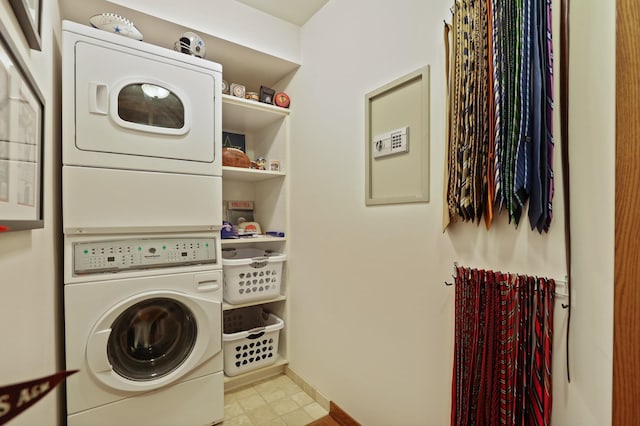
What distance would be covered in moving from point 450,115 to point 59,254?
74.7 inches

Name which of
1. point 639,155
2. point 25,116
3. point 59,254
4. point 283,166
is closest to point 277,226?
point 283,166

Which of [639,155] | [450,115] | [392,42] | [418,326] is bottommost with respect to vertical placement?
[418,326]

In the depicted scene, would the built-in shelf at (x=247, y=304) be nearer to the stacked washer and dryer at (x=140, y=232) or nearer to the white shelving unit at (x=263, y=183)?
the white shelving unit at (x=263, y=183)

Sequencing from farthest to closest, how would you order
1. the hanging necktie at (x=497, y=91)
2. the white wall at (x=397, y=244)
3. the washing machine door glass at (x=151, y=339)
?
the washing machine door glass at (x=151, y=339) < the hanging necktie at (x=497, y=91) < the white wall at (x=397, y=244)

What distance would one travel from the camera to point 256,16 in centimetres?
200

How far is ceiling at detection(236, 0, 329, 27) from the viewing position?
1.96 m

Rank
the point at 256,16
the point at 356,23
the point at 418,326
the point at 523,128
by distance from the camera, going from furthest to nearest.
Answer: the point at 256,16 < the point at 356,23 < the point at 418,326 < the point at 523,128

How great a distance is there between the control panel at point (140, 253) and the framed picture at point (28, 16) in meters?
0.90

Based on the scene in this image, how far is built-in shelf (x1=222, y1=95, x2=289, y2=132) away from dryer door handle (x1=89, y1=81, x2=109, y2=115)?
670 mm

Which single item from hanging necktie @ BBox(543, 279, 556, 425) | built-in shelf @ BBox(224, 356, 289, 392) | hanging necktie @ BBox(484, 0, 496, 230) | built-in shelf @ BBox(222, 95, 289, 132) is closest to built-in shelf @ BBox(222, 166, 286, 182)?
built-in shelf @ BBox(222, 95, 289, 132)

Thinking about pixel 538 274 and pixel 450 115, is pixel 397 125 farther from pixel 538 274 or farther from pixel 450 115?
pixel 538 274

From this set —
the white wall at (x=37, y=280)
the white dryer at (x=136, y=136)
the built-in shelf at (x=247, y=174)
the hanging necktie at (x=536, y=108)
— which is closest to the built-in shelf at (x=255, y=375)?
the white wall at (x=37, y=280)

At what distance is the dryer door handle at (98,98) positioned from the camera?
1.47m

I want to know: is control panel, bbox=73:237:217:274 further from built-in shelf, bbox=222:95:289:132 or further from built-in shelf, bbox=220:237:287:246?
built-in shelf, bbox=222:95:289:132
